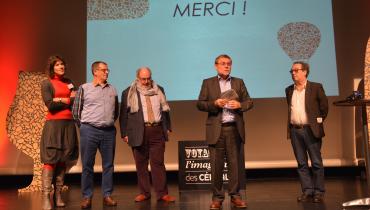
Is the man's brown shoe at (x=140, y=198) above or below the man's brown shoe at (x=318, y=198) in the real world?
below

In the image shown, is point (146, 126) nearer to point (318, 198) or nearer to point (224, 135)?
point (224, 135)

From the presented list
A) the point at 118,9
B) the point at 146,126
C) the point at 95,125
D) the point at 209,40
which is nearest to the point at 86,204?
the point at 95,125

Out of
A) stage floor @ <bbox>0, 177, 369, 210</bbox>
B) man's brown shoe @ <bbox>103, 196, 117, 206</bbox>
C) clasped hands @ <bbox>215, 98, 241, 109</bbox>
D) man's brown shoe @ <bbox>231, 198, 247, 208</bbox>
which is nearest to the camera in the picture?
clasped hands @ <bbox>215, 98, 241, 109</bbox>

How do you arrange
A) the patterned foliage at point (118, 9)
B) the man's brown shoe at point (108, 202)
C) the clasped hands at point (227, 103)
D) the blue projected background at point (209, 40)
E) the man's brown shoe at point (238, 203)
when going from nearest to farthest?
the clasped hands at point (227, 103)
the man's brown shoe at point (238, 203)
the man's brown shoe at point (108, 202)
the blue projected background at point (209, 40)
the patterned foliage at point (118, 9)

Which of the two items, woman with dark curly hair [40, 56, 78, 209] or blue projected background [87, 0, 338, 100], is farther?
blue projected background [87, 0, 338, 100]

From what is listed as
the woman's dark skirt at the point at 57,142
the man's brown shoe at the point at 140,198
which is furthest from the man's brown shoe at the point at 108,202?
the woman's dark skirt at the point at 57,142

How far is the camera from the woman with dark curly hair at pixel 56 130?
3.63m

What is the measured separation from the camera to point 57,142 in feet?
12.0

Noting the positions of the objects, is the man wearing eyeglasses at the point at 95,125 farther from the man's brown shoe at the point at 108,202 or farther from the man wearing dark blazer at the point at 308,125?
the man wearing dark blazer at the point at 308,125

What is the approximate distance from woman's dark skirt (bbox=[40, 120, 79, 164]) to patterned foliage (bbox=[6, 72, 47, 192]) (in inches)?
78.2

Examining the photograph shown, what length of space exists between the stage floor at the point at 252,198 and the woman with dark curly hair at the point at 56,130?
0.33 metres

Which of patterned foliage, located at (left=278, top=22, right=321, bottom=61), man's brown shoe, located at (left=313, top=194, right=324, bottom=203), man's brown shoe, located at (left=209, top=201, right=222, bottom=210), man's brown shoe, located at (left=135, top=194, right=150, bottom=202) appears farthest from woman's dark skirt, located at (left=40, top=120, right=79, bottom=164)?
patterned foliage, located at (left=278, top=22, right=321, bottom=61)

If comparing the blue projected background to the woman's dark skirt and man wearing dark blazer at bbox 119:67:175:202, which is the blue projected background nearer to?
man wearing dark blazer at bbox 119:67:175:202

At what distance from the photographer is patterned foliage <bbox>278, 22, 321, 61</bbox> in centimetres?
596
